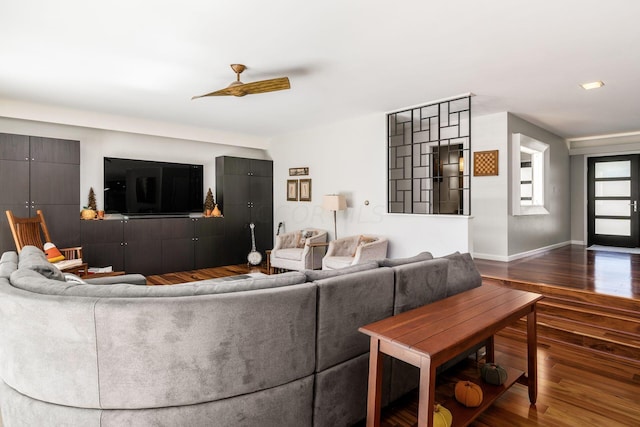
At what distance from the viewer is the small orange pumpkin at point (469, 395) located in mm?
1918

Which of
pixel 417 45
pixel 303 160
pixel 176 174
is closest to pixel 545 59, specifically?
pixel 417 45

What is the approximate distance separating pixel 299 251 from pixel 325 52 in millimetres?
3136

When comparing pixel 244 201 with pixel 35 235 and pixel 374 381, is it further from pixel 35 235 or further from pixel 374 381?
pixel 374 381

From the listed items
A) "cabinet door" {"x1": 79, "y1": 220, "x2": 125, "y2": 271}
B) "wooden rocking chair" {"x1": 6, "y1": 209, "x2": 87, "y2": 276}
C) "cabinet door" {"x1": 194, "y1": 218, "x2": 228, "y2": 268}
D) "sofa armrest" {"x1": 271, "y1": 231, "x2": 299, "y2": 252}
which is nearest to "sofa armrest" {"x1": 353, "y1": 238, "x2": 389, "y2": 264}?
"sofa armrest" {"x1": 271, "y1": 231, "x2": 299, "y2": 252}

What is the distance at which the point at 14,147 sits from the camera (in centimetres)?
450

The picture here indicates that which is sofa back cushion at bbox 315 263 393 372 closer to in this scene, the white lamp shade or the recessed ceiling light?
the white lamp shade

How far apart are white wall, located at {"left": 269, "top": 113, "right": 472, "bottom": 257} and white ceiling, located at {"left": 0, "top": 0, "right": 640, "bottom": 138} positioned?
76cm

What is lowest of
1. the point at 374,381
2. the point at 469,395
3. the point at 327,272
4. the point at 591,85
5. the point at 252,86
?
the point at 469,395

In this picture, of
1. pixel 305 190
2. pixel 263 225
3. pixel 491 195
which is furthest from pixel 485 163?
pixel 263 225

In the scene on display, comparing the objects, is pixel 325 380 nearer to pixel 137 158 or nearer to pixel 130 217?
pixel 130 217

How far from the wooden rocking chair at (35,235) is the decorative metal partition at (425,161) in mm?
4137

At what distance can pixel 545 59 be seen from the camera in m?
→ 3.16

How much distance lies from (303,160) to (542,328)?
4527mm

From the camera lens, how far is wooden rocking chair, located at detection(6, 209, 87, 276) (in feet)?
13.2
